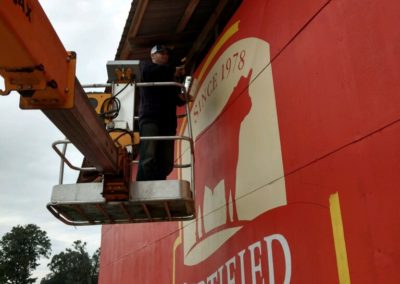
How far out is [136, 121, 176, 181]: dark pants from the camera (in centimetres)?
514

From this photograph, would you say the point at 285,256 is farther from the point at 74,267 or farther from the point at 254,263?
the point at 74,267

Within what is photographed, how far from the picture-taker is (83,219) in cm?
526

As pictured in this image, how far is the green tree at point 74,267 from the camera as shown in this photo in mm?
99100

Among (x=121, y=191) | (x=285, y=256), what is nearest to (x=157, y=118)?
(x=121, y=191)

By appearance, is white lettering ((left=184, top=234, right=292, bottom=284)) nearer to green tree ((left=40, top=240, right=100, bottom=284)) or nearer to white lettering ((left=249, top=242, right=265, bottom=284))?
white lettering ((left=249, top=242, right=265, bottom=284))

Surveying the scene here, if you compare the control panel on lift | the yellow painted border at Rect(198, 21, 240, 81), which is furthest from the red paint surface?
the control panel on lift

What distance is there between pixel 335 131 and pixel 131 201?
224 centimetres

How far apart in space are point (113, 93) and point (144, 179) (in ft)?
3.55

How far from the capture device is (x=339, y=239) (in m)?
3.07

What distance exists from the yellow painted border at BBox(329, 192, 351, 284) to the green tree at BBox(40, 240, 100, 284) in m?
99.9

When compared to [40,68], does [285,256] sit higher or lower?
lower

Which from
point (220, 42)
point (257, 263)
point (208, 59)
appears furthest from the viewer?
point (208, 59)

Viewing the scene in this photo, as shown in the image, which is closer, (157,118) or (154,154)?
(154,154)

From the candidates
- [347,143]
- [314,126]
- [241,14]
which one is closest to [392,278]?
[347,143]
